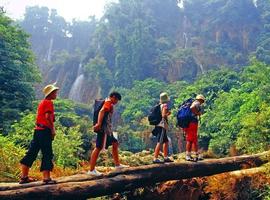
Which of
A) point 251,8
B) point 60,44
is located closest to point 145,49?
point 251,8

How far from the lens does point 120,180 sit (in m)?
7.71

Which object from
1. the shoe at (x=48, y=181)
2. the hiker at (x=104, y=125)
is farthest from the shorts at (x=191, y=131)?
the shoe at (x=48, y=181)

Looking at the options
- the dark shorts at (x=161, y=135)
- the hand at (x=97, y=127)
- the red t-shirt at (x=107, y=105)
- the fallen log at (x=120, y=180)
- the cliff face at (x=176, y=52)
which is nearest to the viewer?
the fallen log at (x=120, y=180)

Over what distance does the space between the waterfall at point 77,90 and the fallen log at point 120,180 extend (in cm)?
3780

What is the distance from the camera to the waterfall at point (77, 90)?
46.8 metres

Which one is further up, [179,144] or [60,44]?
[60,44]

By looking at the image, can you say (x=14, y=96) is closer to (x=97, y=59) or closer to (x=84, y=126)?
(x=84, y=126)

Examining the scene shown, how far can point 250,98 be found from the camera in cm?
1811

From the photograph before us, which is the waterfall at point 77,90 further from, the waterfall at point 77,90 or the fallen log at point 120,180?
the fallen log at point 120,180

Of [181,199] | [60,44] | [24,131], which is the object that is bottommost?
[181,199]

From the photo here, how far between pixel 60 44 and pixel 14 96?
48.5 metres

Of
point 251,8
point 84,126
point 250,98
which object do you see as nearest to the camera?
point 250,98

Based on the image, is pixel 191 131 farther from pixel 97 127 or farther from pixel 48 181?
pixel 48 181

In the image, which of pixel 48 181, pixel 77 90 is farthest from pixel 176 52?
pixel 48 181
